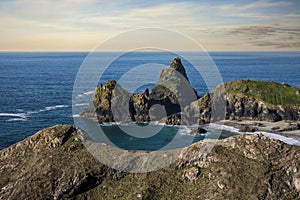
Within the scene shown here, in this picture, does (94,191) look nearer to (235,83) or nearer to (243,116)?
(243,116)

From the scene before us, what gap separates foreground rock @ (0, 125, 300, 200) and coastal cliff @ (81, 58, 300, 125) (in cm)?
5923

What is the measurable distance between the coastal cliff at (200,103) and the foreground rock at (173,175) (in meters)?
59.2

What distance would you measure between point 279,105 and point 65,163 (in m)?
84.5

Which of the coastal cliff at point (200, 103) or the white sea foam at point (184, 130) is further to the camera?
the coastal cliff at point (200, 103)

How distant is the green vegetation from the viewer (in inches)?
4092

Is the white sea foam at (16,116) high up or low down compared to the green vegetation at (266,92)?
down

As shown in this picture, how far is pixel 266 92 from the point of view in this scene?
356ft

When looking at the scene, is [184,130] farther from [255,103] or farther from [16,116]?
[16,116]

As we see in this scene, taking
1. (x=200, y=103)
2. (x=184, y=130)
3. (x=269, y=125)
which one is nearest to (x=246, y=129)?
(x=269, y=125)

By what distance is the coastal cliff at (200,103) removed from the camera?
99.0m

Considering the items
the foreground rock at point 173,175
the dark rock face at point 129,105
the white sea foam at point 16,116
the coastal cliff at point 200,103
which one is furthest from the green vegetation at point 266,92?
the foreground rock at point 173,175

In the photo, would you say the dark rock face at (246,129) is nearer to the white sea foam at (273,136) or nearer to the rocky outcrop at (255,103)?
the white sea foam at (273,136)

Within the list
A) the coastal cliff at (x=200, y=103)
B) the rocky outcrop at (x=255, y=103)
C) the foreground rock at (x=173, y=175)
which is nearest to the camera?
the foreground rock at (x=173, y=175)

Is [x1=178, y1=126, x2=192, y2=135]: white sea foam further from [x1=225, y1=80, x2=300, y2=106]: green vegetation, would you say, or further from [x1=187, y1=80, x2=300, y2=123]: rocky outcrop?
[x1=225, y1=80, x2=300, y2=106]: green vegetation
